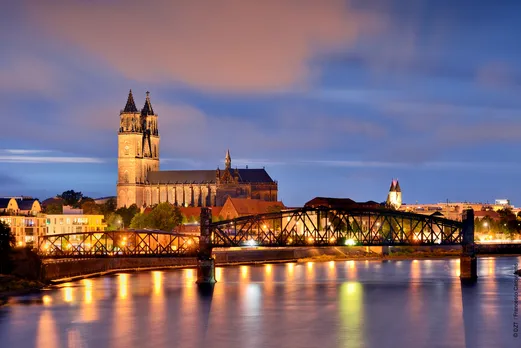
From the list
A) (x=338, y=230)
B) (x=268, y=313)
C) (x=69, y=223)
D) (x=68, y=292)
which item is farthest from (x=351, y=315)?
(x=69, y=223)

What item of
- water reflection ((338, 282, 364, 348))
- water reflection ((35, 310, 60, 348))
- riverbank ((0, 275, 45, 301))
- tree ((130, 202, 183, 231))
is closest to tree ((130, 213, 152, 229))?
tree ((130, 202, 183, 231))

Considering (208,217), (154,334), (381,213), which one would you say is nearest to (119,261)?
(208,217)

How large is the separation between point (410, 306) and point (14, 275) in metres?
40.8

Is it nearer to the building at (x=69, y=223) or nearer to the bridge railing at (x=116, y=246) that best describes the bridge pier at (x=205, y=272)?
the bridge railing at (x=116, y=246)

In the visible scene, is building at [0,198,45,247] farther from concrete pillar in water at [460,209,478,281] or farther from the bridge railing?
concrete pillar in water at [460,209,478,281]

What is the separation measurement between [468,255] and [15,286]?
52.5 metres

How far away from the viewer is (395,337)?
218 feet

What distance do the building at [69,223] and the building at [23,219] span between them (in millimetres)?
4418

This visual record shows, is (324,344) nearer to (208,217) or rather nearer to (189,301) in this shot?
(189,301)

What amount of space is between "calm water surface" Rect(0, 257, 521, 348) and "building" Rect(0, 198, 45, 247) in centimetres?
3859

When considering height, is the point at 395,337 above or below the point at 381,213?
below

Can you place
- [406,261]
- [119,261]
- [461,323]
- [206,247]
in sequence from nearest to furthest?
[461,323]
[206,247]
[119,261]
[406,261]

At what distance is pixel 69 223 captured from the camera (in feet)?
589

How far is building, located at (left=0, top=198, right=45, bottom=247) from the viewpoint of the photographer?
152250 mm
